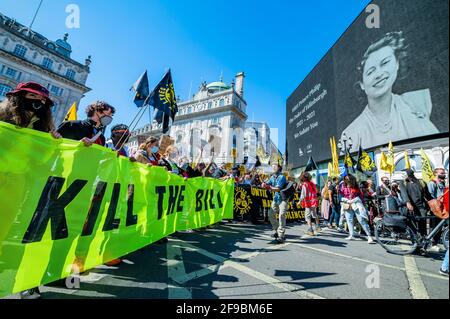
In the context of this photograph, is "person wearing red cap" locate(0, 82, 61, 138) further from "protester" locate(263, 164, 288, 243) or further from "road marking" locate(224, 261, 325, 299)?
"protester" locate(263, 164, 288, 243)

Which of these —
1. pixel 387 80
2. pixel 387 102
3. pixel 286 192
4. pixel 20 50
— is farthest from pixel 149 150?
pixel 20 50

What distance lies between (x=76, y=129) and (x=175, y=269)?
2550 mm

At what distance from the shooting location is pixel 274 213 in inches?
241

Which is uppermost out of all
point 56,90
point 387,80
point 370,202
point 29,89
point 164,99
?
point 56,90

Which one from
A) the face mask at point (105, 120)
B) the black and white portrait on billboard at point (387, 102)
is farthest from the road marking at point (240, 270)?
the black and white portrait on billboard at point (387, 102)

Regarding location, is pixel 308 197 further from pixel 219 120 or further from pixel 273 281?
pixel 219 120

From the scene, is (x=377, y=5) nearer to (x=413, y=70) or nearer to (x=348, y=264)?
(x=413, y=70)

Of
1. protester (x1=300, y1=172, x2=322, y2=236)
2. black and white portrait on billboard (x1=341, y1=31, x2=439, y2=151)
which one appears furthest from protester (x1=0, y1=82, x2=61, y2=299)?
black and white portrait on billboard (x1=341, y1=31, x2=439, y2=151)

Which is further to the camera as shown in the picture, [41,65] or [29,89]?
[41,65]

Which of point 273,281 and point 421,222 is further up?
point 421,222

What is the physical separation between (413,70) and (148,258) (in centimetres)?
2348

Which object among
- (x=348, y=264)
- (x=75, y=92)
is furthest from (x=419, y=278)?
(x=75, y=92)

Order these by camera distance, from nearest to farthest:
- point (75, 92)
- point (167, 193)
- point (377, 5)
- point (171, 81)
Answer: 1. point (167, 193)
2. point (171, 81)
3. point (377, 5)
4. point (75, 92)

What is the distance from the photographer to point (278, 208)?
624 cm
